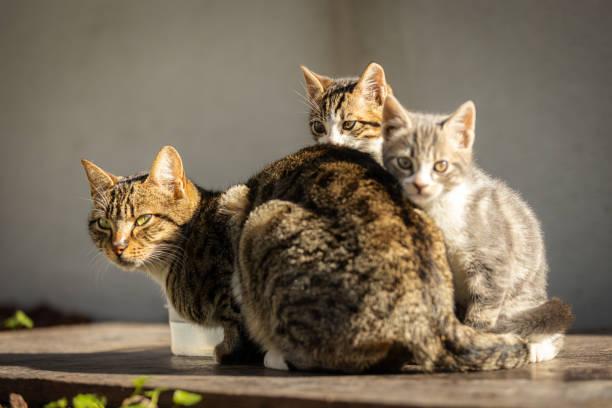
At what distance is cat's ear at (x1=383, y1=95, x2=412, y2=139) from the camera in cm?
287

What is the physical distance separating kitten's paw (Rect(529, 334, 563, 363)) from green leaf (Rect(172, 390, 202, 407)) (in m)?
1.23

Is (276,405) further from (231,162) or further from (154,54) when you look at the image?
(154,54)

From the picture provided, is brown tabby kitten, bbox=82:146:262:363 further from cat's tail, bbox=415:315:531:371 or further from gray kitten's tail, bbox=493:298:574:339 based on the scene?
gray kitten's tail, bbox=493:298:574:339

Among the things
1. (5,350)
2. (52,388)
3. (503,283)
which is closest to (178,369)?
(52,388)

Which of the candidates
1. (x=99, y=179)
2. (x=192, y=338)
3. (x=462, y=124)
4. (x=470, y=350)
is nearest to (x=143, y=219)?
(x=99, y=179)

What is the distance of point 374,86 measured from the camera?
3.92 m

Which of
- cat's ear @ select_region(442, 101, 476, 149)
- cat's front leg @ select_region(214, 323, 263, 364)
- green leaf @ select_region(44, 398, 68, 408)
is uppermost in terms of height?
cat's ear @ select_region(442, 101, 476, 149)

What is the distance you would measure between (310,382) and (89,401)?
79 cm

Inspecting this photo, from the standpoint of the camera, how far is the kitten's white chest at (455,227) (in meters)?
2.72

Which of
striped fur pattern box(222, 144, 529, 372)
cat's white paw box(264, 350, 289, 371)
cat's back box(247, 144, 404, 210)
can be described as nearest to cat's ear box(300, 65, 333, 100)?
cat's back box(247, 144, 404, 210)

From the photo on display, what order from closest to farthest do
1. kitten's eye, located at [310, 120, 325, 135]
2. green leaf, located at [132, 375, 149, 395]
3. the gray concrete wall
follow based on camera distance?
1. green leaf, located at [132, 375, 149, 395]
2. kitten's eye, located at [310, 120, 325, 135]
3. the gray concrete wall

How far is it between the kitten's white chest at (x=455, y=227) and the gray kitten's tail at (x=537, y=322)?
23 centimetres

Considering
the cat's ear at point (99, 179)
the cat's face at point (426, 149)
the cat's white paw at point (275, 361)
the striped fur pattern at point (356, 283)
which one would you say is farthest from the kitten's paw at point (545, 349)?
the cat's ear at point (99, 179)

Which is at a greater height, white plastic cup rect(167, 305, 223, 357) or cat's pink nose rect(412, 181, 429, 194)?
cat's pink nose rect(412, 181, 429, 194)
